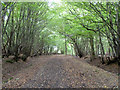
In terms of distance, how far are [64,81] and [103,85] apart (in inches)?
69.8

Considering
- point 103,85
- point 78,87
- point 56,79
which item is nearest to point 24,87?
point 56,79

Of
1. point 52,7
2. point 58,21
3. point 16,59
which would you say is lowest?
point 16,59

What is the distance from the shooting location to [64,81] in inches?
169

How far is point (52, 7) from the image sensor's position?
8.45 meters

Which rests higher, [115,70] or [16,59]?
[16,59]

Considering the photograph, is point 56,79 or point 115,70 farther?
point 115,70

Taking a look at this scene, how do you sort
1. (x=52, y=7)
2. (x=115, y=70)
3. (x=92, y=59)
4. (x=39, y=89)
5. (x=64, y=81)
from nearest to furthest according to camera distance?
(x=39, y=89) → (x=64, y=81) → (x=115, y=70) → (x=52, y=7) → (x=92, y=59)

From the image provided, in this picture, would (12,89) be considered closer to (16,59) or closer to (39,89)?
(39,89)

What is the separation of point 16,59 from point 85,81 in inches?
243

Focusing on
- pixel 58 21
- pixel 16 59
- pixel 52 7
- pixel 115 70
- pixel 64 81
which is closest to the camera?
pixel 64 81

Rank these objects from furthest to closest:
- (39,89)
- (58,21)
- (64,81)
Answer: (58,21) < (64,81) < (39,89)

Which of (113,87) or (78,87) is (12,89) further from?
(113,87)

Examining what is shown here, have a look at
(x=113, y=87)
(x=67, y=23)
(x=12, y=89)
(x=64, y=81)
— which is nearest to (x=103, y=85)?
(x=113, y=87)

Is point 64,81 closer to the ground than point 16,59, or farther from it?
closer to the ground
